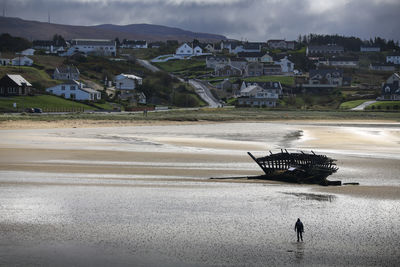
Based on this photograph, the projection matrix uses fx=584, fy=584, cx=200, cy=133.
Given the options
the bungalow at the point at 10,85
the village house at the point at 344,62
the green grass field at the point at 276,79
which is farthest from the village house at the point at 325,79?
the bungalow at the point at 10,85

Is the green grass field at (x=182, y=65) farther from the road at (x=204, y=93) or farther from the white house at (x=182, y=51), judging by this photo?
the road at (x=204, y=93)

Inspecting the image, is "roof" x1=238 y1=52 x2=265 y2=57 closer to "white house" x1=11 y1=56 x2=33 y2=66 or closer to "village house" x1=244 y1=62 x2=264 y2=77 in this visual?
"village house" x1=244 y1=62 x2=264 y2=77

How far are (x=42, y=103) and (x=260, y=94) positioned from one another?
4786cm

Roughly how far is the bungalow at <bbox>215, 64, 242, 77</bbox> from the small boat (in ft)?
410

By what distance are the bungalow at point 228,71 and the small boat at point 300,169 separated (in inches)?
4925

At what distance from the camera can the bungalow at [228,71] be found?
509 feet

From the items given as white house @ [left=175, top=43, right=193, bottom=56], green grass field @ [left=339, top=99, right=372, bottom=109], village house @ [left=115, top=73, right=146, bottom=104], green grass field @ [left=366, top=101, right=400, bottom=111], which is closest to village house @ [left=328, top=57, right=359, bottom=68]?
white house @ [left=175, top=43, right=193, bottom=56]

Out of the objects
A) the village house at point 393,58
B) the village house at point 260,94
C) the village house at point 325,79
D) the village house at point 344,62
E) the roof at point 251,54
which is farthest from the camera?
the village house at point 393,58

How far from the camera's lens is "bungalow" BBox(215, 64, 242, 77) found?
15500 centimetres

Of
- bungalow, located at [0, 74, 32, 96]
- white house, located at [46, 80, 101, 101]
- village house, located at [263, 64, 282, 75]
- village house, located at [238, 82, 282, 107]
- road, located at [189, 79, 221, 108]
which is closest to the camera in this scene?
bungalow, located at [0, 74, 32, 96]

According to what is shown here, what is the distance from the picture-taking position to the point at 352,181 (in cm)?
3025

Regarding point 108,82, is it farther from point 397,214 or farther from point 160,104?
point 397,214

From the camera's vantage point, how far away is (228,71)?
155875mm

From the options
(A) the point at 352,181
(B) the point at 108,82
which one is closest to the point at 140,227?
(A) the point at 352,181
